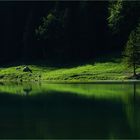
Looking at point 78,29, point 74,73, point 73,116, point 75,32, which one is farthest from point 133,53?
point 73,116

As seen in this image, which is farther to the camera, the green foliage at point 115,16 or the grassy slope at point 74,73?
the green foliage at point 115,16

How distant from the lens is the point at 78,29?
4803 inches

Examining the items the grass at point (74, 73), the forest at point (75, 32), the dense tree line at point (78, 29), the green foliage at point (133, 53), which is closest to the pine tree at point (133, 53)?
the green foliage at point (133, 53)

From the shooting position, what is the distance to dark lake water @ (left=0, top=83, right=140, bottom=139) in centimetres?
3167

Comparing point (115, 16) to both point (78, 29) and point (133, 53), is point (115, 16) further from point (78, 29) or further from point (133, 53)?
point (133, 53)

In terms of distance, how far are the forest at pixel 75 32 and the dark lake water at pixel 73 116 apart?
5272 cm

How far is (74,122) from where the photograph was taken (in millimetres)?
36438

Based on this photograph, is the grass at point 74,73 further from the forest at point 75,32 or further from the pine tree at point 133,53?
the forest at point 75,32

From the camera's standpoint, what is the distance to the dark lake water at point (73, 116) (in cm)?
3167

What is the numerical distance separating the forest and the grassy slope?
4547mm

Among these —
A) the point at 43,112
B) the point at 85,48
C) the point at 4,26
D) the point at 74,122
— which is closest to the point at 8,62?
the point at 4,26

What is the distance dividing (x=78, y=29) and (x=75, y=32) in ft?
3.69

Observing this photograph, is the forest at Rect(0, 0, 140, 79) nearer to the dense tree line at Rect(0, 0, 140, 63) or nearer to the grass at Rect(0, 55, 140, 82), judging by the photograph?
the dense tree line at Rect(0, 0, 140, 63)

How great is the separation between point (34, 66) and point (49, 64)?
407 cm
